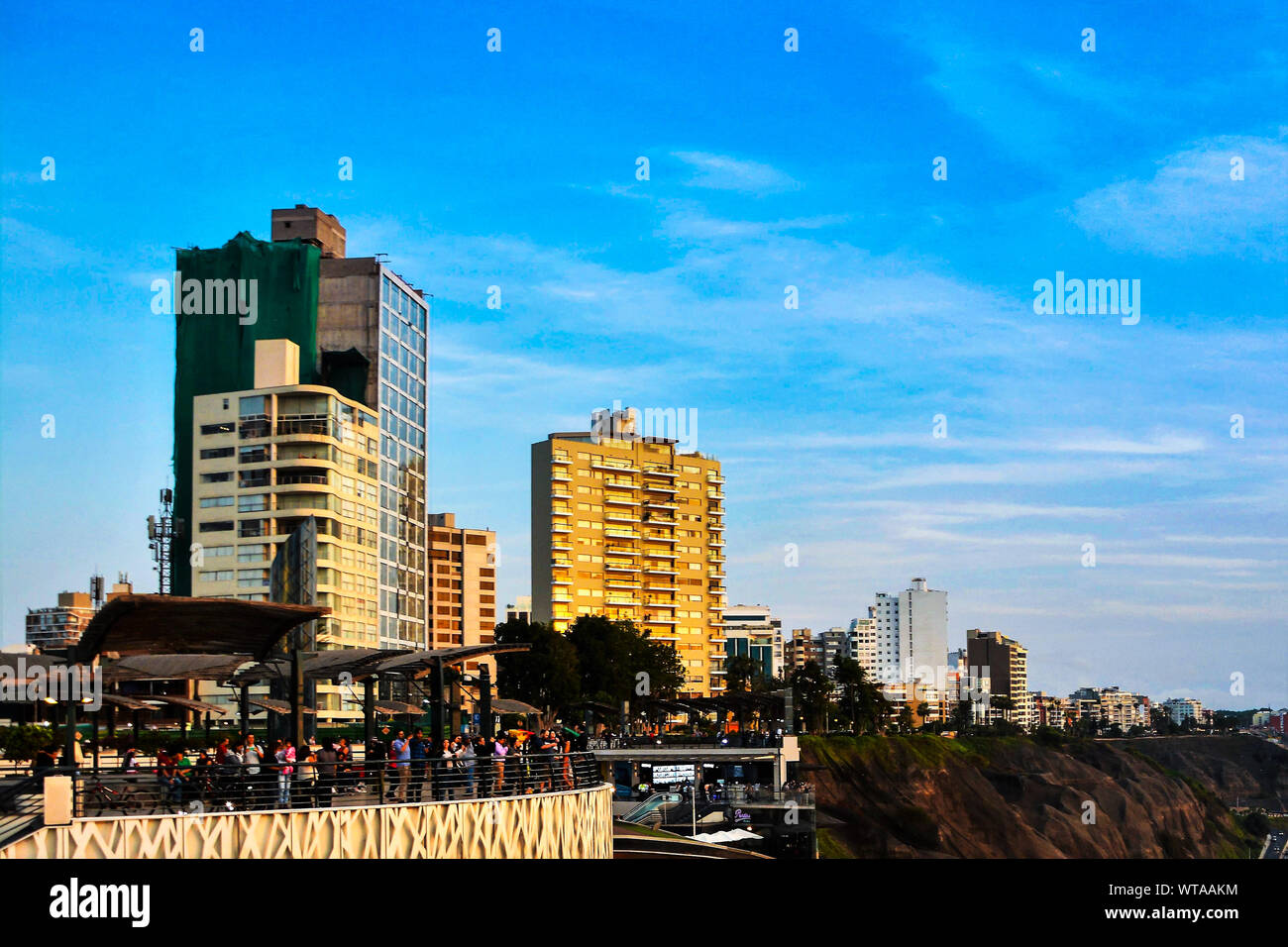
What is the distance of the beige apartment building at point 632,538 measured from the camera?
162 meters

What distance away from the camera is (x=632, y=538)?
551 feet

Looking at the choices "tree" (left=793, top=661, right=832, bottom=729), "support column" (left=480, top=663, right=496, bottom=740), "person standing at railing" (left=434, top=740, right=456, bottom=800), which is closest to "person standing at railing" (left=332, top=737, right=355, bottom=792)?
"person standing at railing" (left=434, top=740, right=456, bottom=800)

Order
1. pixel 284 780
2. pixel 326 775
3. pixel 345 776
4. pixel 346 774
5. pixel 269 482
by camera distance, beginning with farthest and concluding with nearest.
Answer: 1. pixel 269 482
2. pixel 346 774
3. pixel 345 776
4. pixel 326 775
5. pixel 284 780

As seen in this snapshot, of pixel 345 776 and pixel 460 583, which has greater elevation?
pixel 460 583

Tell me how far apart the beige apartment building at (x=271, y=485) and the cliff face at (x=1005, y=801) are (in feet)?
121

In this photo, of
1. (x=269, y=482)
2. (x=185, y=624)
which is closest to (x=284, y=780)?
(x=185, y=624)

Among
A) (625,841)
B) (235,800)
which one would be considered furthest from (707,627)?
(235,800)

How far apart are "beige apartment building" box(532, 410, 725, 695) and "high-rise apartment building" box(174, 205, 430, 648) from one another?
143 feet

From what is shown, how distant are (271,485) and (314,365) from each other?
1538 cm

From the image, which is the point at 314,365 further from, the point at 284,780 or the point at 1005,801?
the point at 284,780

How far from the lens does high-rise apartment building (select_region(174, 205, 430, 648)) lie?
98188 mm

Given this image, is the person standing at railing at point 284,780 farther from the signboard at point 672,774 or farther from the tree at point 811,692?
the tree at point 811,692
